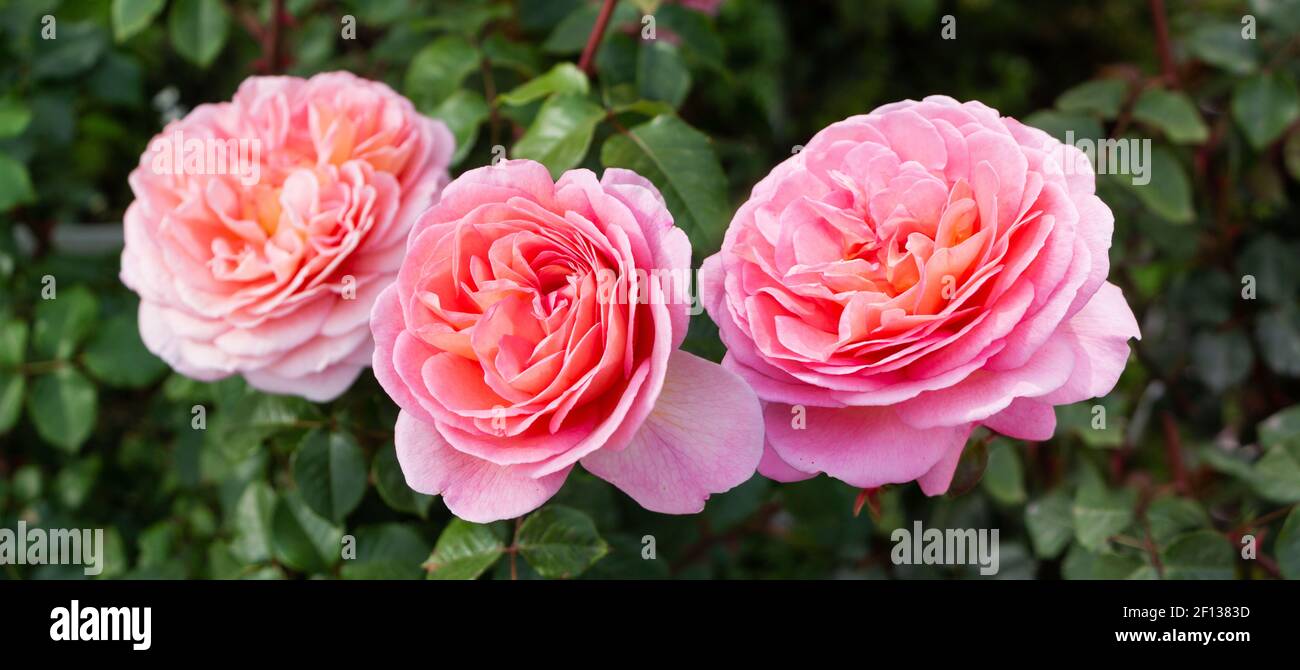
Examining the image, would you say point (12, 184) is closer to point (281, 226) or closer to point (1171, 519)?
point (281, 226)

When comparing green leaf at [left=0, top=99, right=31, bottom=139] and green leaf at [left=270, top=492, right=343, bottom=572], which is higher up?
green leaf at [left=0, top=99, right=31, bottom=139]

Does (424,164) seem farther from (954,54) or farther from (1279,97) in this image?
(954,54)

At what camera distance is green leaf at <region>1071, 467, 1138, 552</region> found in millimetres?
924

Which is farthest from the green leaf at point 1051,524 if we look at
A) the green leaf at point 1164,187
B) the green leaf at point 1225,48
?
the green leaf at point 1225,48

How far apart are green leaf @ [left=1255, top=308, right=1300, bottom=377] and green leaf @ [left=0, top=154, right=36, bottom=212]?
1513 millimetres

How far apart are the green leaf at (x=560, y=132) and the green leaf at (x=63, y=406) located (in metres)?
0.64

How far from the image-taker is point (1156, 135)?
3.67 ft

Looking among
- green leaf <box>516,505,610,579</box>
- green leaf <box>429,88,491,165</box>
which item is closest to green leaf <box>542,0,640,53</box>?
green leaf <box>429,88,491,165</box>

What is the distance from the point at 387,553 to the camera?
2.76 feet

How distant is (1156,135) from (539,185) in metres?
0.85

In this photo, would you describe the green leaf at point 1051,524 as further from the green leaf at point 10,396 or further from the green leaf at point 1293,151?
the green leaf at point 10,396

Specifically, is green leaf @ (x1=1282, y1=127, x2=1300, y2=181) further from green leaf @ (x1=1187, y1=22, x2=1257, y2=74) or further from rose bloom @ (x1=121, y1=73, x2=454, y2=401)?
rose bloom @ (x1=121, y1=73, x2=454, y2=401)

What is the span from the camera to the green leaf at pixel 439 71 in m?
0.99

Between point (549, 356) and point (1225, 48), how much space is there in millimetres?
980
